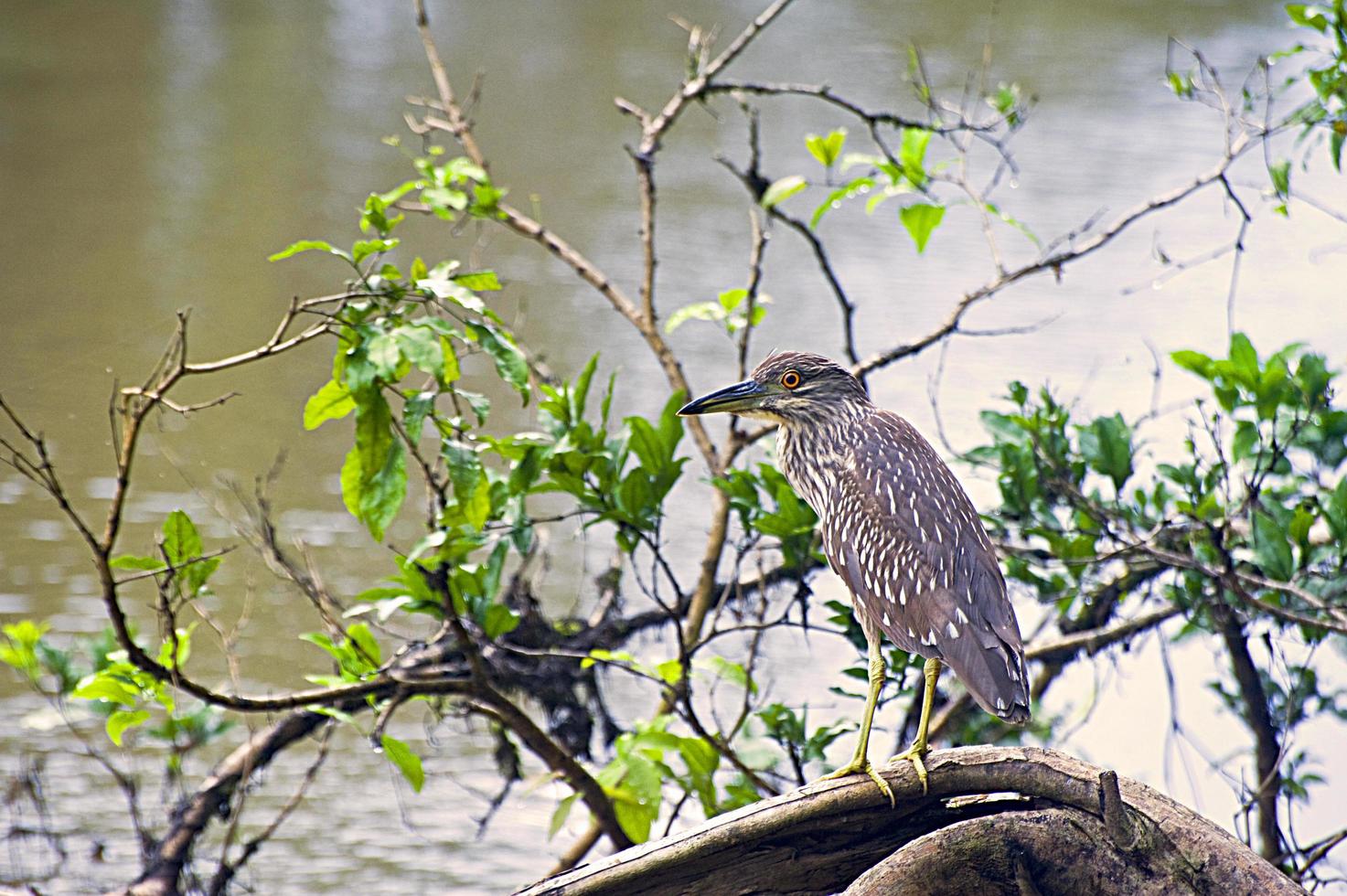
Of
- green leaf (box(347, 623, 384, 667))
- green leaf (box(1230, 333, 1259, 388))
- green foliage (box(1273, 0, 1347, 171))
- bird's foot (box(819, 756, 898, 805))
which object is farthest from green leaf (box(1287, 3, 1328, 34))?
green leaf (box(347, 623, 384, 667))

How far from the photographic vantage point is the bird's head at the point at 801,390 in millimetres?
1352

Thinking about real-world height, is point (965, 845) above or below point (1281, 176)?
below

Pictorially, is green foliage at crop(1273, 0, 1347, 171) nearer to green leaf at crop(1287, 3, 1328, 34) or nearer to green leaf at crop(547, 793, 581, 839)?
green leaf at crop(1287, 3, 1328, 34)

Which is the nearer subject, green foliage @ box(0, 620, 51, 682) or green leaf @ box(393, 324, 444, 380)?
green leaf @ box(393, 324, 444, 380)

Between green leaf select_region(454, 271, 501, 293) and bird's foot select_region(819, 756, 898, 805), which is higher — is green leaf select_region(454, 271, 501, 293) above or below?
above

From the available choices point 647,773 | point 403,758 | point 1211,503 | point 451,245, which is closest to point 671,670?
point 647,773

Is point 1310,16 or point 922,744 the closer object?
point 922,744

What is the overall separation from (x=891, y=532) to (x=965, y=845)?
28 cm

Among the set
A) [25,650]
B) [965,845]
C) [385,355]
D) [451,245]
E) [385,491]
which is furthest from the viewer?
A: [451,245]

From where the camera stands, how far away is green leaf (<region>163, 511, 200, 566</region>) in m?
1.38

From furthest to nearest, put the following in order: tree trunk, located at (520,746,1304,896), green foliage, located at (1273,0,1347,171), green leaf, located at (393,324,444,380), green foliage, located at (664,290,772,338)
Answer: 1. green foliage, located at (664,290,772,338)
2. green foliage, located at (1273,0,1347,171)
3. green leaf, located at (393,324,444,380)
4. tree trunk, located at (520,746,1304,896)

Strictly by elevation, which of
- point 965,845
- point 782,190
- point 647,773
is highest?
point 782,190

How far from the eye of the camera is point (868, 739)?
48.9 inches

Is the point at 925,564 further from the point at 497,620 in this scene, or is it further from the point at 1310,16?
the point at 1310,16
